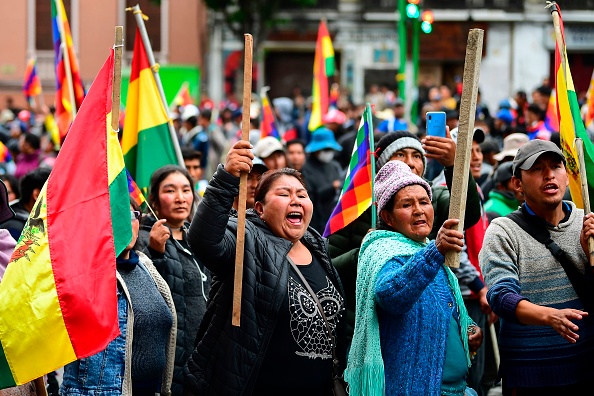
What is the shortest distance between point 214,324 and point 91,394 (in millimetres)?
764

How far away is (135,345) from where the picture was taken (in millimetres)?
5582

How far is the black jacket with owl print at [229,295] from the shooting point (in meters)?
4.64

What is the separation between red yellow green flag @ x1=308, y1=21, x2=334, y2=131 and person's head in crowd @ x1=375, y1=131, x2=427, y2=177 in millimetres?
5710

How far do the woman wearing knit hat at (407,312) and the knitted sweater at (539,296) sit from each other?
296 mm

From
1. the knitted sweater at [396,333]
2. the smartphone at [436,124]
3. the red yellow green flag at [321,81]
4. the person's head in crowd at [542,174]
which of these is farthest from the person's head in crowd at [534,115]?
the knitted sweater at [396,333]

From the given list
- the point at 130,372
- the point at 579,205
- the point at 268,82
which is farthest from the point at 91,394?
the point at 268,82

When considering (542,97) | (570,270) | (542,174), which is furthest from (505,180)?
(542,97)

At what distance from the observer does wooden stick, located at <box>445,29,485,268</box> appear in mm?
4461

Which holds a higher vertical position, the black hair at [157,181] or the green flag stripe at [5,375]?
the black hair at [157,181]

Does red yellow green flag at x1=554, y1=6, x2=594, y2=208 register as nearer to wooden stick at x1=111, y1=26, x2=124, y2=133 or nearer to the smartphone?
the smartphone

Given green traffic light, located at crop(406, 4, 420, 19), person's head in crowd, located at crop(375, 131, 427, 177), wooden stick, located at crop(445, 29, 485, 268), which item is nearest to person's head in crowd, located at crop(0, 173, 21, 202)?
person's head in crowd, located at crop(375, 131, 427, 177)

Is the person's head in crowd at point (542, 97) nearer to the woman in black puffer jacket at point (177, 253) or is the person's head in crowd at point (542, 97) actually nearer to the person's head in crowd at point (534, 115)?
the person's head in crowd at point (534, 115)

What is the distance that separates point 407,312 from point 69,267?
56.9 inches

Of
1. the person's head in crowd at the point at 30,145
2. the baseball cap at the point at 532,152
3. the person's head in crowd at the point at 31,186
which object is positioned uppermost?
the baseball cap at the point at 532,152
